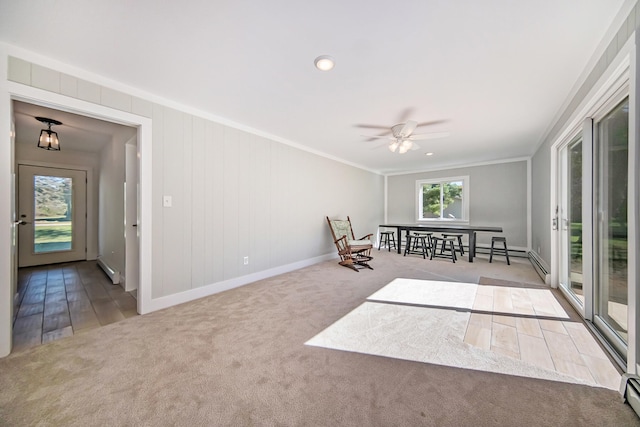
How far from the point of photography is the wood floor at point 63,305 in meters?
2.19

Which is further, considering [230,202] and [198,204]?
[230,202]

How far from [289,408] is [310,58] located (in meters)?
2.42

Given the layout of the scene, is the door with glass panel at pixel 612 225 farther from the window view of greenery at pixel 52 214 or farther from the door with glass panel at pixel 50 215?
the window view of greenery at pixel 52 214

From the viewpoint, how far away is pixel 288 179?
170 inches

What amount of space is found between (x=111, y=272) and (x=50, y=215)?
2.57 metres

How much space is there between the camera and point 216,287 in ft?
10.5

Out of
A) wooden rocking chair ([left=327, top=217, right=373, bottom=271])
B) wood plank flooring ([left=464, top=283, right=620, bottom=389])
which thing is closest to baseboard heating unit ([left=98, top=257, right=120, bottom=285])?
wooden rocking chair ([left=327, top=217, right=373, bottom=271])

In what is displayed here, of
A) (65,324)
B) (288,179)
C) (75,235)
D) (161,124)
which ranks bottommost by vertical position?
(65,324)

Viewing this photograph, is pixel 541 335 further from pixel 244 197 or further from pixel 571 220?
→ pixel 244 197

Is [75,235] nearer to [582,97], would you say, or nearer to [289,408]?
[289,408]

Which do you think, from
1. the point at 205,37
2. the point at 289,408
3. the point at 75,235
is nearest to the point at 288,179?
the point at 205,37

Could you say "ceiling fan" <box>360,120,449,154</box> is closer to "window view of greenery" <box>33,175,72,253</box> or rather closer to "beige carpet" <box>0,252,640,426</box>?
"beige carpet" <box>0,252,640,426</box>

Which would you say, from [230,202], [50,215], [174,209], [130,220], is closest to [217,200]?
[230,202]

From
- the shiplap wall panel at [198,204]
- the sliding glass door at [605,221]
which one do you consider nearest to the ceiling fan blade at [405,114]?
the sliding glass door at [605,221]
